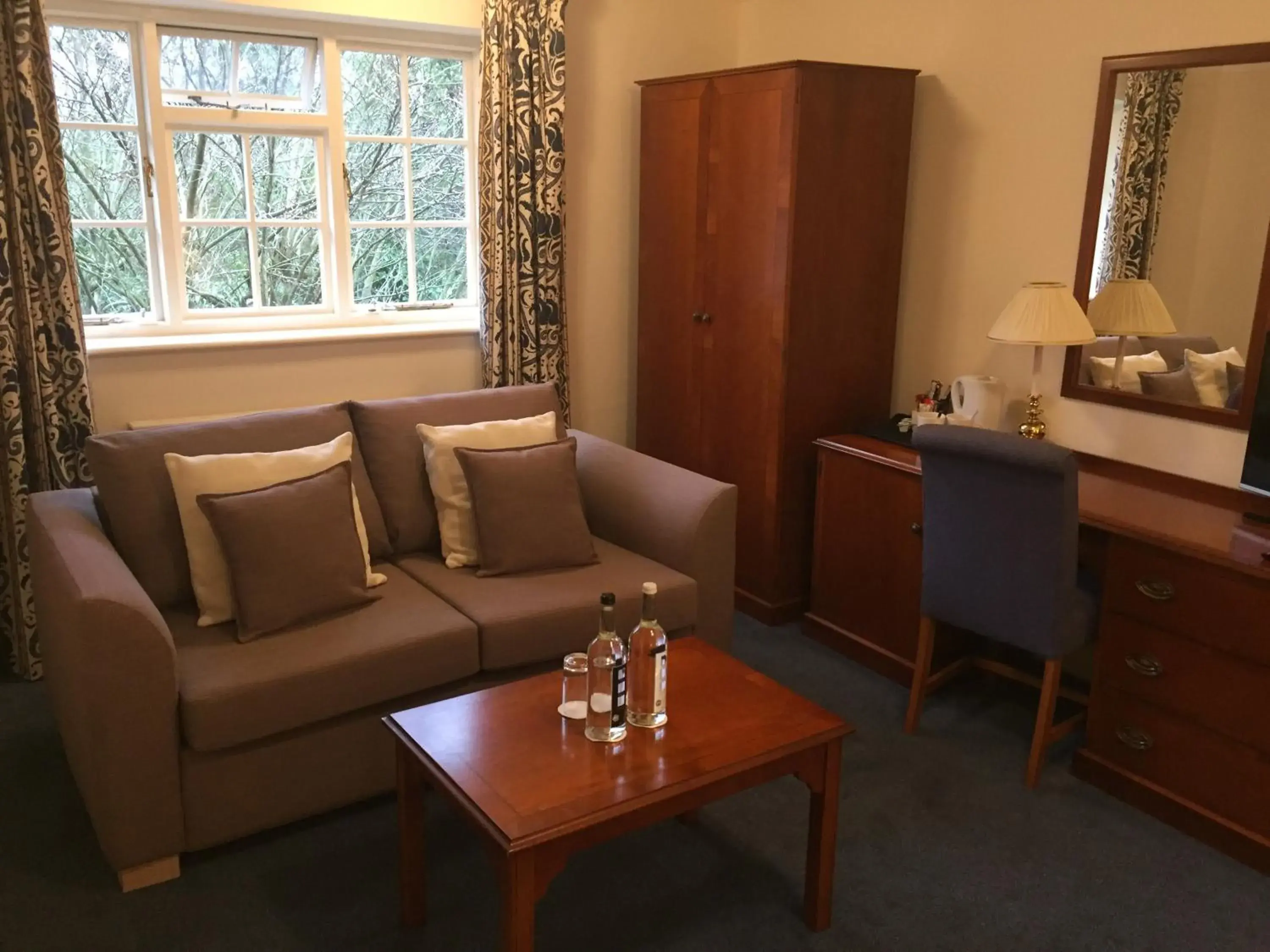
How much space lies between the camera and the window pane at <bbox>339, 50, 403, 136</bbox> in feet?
12.1

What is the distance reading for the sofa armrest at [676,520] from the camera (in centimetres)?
301

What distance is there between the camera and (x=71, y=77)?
3246 millimetres

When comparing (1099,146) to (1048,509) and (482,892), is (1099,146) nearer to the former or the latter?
(1048,509)

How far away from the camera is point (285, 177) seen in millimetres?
3635

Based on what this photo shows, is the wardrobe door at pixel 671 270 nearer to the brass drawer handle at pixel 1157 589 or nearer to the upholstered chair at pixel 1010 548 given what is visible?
the upholstered chair at pixel 1010 548

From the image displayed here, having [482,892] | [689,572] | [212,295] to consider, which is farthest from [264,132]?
[482,892]

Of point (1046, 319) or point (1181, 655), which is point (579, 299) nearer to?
point (1046, 319)

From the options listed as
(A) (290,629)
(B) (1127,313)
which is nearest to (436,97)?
(A) (290,629)

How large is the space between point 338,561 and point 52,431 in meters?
1.14

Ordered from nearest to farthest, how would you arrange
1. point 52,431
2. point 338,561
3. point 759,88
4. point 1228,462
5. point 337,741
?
point 337,741 → point 338,561 → point 1228,462 → point 52,431 → point 759,88

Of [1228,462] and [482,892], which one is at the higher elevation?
[1228,462]

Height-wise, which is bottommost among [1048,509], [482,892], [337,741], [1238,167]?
[482,892]

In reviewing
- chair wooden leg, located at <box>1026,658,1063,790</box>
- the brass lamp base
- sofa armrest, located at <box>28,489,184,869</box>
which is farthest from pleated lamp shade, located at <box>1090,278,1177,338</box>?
sofa armrest, located at <box>28,489,184,869</box>

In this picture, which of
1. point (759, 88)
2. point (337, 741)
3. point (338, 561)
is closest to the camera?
point (337, 741)
